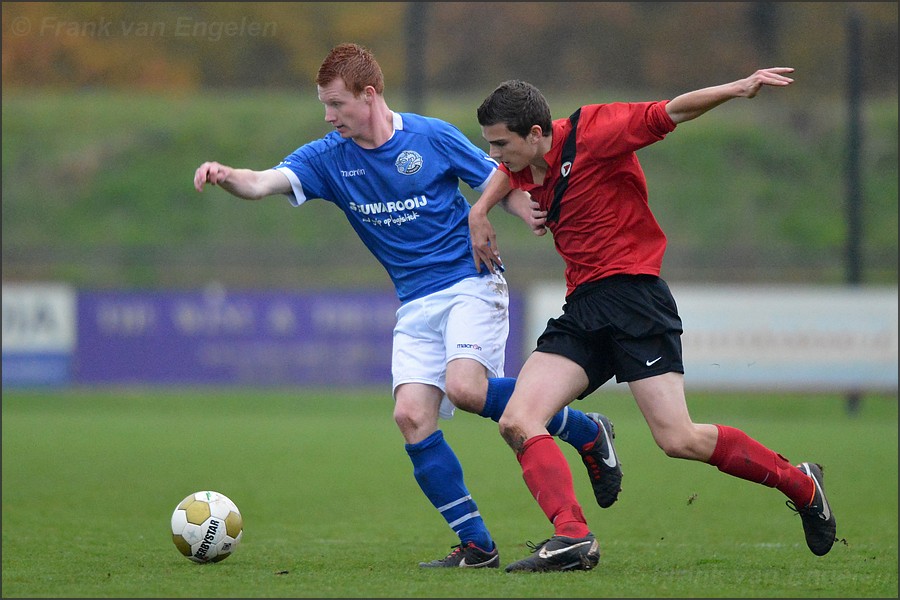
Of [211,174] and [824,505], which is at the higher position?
[211,174]

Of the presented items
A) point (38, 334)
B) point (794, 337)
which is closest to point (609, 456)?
point (794, 337)

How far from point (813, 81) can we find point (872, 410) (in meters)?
14.3

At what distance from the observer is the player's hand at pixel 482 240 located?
5145 mm

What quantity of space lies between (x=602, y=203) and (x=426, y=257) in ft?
2.96

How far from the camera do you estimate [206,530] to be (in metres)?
5.11

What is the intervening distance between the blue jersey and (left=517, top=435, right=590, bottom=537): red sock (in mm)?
973

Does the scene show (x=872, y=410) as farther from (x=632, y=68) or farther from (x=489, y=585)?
(x=632, y=68)

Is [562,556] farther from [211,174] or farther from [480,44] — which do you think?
[480,44]

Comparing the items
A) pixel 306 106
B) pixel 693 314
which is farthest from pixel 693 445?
pixel 306 106

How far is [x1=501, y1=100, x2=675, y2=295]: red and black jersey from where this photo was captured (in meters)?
4.92

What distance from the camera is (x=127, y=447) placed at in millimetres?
11039

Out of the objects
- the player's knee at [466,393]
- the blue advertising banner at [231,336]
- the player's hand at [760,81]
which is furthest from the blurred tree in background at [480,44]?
the player's hand at [760,81]

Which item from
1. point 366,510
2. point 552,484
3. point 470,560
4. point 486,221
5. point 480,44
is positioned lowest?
point 366,510

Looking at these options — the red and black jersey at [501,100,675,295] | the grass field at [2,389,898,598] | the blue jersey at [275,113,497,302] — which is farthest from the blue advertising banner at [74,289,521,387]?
the red and black jersey at [501,100,675,295]
